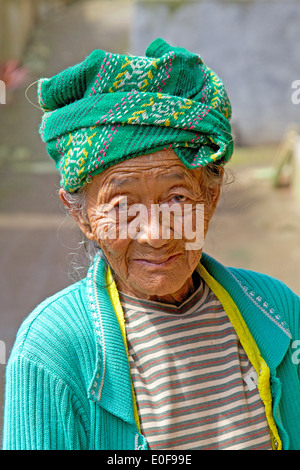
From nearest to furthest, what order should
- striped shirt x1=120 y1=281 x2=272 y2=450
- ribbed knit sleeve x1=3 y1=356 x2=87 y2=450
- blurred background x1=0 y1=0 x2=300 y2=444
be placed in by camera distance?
ribbed knit sleeve x1=3 y1=356 x2=87 y2=450
striped shirt x1=120 y1=281 x2=272 y2=450
blurred background x1=0 y1=0 x2=300 y2=444

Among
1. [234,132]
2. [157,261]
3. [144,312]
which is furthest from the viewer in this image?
[234,132]

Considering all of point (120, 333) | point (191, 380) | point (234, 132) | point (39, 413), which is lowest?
point (39, 413)

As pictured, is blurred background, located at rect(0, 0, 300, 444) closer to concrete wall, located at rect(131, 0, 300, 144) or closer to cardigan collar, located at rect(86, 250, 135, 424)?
concrete wall, located at rect(131, 0, 300, 144)

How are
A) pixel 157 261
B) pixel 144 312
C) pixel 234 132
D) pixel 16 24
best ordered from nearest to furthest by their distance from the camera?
pixel 157 261 < pixel 144 312 < pixel 234 132 < pixel 16 24

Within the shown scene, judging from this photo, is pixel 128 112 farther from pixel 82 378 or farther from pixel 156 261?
pixel 82 378

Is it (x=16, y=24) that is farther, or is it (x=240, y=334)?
(x=16, y=24)

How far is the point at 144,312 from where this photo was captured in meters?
1.72

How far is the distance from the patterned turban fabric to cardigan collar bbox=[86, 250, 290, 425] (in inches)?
12.5

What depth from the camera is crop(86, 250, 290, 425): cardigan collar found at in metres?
1.53

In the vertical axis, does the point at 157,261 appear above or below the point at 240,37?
below

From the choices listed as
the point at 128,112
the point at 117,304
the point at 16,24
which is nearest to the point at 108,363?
the point at 117,304

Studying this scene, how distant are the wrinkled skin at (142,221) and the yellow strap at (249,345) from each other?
0.15m

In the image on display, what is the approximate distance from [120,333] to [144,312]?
120 mm

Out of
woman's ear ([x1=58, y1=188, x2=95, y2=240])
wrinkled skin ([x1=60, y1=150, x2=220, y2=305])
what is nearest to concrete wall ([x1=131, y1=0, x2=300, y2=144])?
woman's ear ([x1=58, y1=188, x2=95, y2=240])
